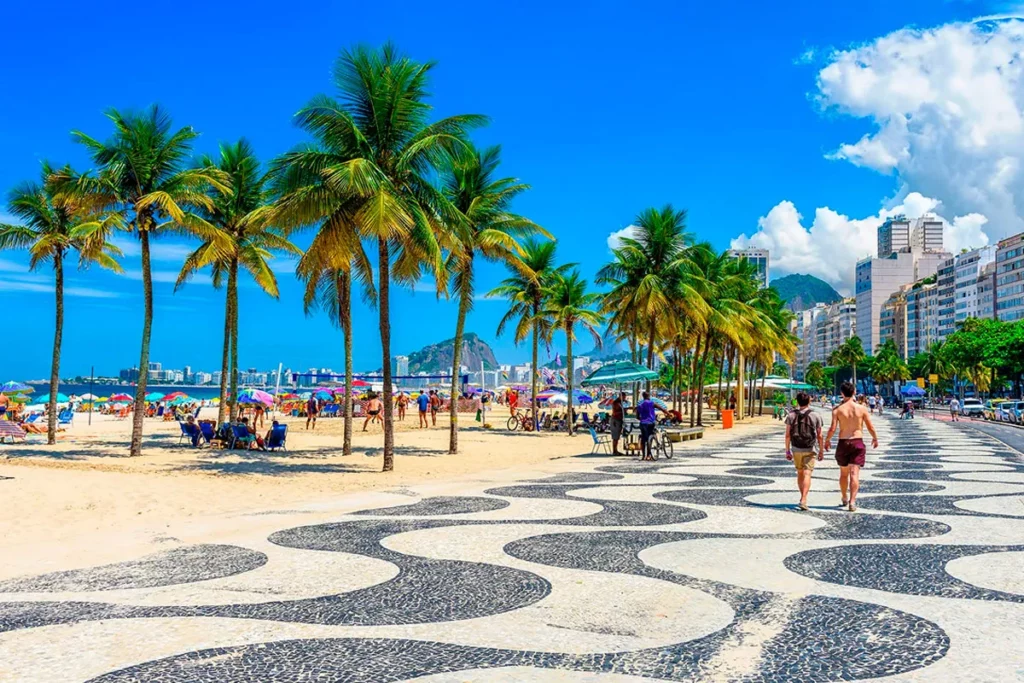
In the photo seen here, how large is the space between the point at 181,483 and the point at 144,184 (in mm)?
8953

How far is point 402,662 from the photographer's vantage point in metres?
4.96

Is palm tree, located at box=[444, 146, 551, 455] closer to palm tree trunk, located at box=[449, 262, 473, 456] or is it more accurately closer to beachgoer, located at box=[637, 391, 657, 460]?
palm tree trunk, located at box=[449, 262, 473, 456]

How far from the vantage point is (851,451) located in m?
10.7

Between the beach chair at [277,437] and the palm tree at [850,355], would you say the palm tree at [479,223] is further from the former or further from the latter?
the palm tree at [850,355]

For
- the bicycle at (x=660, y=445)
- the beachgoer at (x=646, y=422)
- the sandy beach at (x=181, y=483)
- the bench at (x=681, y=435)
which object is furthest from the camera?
the bench at (x=681, y=435)

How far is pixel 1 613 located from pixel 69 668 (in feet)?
5.74

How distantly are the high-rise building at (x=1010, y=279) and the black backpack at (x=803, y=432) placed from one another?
124158 mm

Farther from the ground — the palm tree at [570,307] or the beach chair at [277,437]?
the palm tree at [570,307]

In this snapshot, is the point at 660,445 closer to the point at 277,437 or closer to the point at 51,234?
the point at 277,437

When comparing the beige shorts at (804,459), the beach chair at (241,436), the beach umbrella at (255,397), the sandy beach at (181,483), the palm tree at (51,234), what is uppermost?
the palm tree at (51,234)

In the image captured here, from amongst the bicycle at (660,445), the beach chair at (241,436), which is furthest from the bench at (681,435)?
the beach chair at (241,436)

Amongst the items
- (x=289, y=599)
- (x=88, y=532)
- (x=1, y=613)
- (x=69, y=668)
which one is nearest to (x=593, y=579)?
(x=289, y=599)

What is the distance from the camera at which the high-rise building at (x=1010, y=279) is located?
11888cm

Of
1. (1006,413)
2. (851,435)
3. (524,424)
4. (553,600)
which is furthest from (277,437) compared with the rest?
(1006,413)
